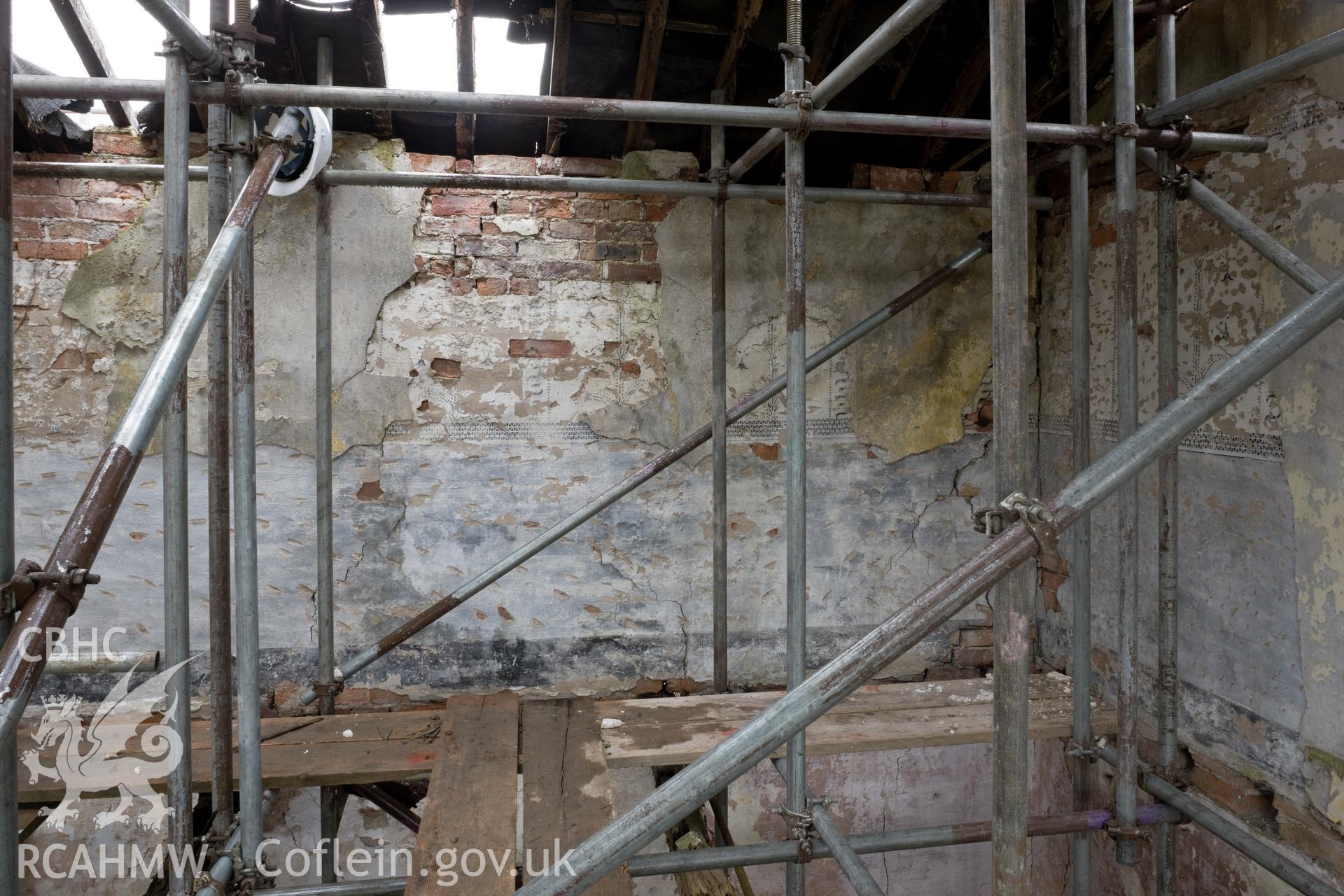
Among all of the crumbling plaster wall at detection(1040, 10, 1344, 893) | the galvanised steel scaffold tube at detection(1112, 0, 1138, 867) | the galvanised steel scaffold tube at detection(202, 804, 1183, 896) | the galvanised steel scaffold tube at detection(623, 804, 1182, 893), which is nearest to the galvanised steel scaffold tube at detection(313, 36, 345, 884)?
the galvanised steel scaffold tube at detection(202, 804, 1183, 896)

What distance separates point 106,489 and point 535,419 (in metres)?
2.47

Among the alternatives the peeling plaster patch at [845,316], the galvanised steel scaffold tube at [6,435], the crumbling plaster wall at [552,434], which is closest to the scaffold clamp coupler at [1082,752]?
the crumbling plaster wall at [552,434]

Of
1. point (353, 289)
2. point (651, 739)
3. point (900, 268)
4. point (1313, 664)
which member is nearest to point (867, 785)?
point (651, 739)

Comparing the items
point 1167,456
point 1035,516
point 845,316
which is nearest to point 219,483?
point 1035,516

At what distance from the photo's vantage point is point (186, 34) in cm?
190

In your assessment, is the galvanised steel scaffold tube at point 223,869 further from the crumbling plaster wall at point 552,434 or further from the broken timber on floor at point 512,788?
the crumbling plaster wall at point 552,434

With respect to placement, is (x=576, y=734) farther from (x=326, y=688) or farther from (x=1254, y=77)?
(x=1254, y=77)

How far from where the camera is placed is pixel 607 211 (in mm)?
3812

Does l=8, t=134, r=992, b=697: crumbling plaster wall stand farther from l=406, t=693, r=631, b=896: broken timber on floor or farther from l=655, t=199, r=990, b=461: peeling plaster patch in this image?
l=406, t=693, r=631, b=896: broken timber on floor

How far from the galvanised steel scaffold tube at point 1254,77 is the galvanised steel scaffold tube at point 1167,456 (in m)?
0.13

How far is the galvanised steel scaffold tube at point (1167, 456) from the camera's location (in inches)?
105

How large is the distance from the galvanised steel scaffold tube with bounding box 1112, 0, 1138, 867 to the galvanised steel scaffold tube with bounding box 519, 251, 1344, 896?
2.92 ft

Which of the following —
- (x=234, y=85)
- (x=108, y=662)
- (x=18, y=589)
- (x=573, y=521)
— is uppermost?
(x=234, y=85)

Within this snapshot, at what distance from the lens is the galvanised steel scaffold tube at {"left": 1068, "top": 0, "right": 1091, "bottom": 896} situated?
2.58m
